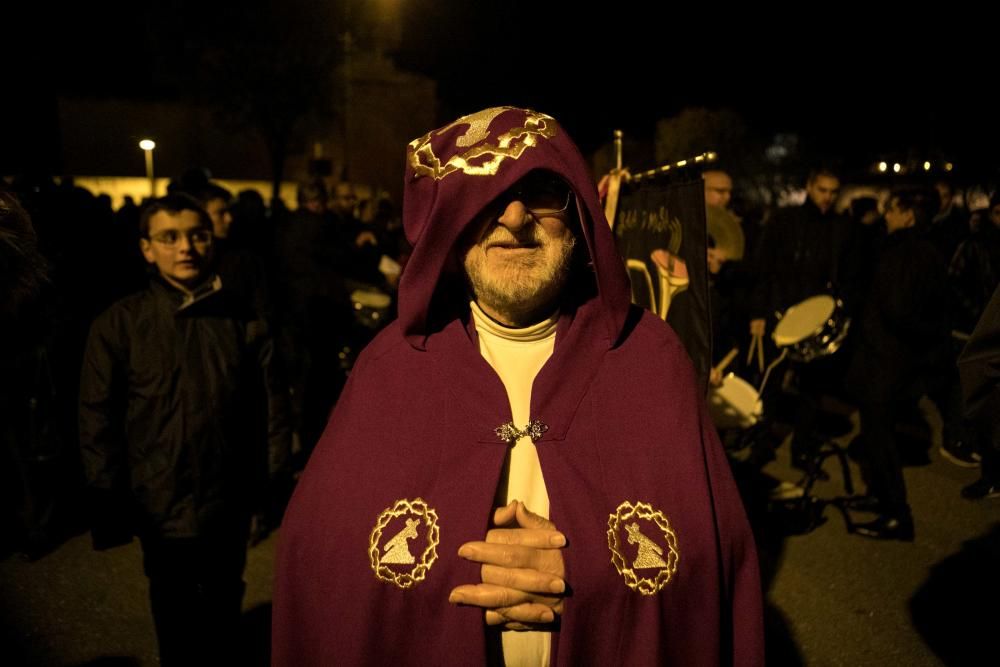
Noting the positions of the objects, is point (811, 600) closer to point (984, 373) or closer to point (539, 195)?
point (984, 373)

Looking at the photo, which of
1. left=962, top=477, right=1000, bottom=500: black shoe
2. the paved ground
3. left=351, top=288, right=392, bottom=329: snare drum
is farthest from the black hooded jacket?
left=962, top=477, right=1000, bottom=500: black shoe

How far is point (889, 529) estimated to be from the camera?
502 cm

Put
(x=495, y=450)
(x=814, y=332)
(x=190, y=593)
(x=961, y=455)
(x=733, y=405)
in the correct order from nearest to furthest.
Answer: (x=495, y=450)
(x=190, y=593)
(x=733, y=405)
(x=814, y=332)
(x=961, y=455)

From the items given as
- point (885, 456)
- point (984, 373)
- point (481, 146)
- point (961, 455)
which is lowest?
point (961, 455)

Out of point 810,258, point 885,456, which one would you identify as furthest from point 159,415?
point 810,258

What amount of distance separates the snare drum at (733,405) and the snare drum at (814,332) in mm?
560

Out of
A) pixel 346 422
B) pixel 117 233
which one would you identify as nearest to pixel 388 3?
pixel 117 233

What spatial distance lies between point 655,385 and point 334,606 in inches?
40.2

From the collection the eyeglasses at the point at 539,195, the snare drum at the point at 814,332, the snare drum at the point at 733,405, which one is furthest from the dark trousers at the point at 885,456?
the eyeglasses at the point at 539,195

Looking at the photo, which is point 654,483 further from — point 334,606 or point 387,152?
point 387,152

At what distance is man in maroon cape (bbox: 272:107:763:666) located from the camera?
67.0 inches

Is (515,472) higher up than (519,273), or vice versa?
(519,273)

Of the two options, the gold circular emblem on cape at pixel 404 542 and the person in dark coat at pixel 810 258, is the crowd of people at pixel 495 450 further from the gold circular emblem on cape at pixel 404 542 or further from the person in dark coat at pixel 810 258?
the person in dark coat at pixel 810 258

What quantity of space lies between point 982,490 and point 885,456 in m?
1.53
